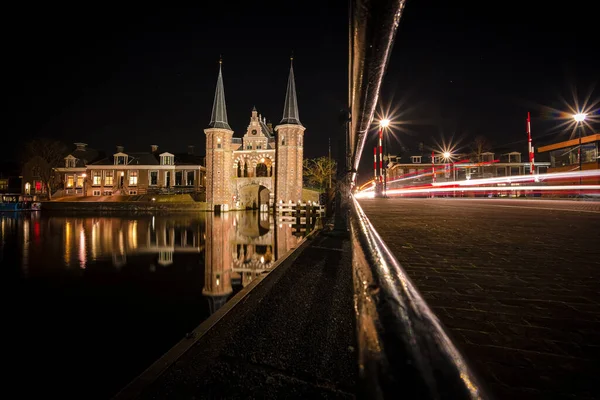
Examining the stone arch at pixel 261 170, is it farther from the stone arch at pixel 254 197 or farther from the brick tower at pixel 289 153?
the brick tower at pixel 289 153

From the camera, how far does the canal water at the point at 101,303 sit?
4.09 m


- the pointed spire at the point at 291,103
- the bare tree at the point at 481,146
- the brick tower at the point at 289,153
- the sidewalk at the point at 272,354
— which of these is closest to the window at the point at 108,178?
the brick tower at the point at 289,153

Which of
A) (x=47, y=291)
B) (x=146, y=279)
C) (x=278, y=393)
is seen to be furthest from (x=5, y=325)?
(x=278, y=393)

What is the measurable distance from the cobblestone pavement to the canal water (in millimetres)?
4296

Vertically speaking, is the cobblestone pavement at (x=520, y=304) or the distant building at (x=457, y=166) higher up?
the distant building at (x=457, y=166)

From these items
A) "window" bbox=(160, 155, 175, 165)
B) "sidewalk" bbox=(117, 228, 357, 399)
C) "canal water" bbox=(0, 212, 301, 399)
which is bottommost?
"canal water" bbox=(0, 212, 301, 399)

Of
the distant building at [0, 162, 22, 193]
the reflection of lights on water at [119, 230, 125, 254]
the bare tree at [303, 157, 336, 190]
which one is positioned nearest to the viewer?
the reflection of lights on water at [119, 230, 125, 254]

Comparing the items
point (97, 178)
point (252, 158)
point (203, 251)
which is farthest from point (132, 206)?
point (203, 251)

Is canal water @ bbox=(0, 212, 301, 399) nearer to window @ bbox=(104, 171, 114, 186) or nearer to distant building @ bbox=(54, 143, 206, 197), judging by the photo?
distant building @ bbox=(54, 143, 206, 197)

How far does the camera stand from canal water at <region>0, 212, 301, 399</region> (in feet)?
13.4

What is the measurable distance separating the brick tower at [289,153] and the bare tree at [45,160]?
42142mm

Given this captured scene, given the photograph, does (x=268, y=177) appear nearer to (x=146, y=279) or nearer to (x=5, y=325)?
(x=146, y=279)

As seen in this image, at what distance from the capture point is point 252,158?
138 ft

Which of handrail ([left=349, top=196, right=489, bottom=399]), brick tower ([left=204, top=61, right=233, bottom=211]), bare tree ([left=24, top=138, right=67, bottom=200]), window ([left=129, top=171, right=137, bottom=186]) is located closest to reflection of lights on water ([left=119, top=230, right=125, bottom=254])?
handrail ([left=349, top=196, right=489, bottom=399])
